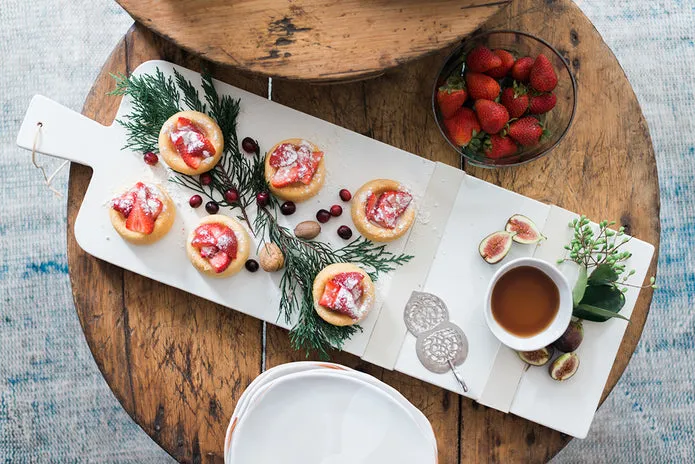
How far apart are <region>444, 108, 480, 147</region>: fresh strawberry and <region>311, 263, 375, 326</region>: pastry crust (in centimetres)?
54

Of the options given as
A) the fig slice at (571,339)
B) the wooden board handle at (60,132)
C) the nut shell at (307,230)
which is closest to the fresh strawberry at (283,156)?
the nut shell at (307,230)

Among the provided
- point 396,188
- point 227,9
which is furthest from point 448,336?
point 227,9

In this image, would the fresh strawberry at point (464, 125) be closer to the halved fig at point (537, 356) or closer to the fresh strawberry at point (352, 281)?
the fresh strawberry at point (352, 281)

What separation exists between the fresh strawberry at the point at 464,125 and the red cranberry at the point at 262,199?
645 millimetres

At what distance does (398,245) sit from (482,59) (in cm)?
65

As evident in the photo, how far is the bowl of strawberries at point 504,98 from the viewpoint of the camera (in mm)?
1979

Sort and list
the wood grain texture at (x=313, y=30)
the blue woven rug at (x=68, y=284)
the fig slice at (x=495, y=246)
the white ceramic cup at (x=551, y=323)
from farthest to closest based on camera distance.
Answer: the blue woven rug at (x=68, y=284) → the fig slice at (x=495, y=246) → the white ceramic cup at (x=551, y=323) → the wood grain texture at (x=313, y=30)

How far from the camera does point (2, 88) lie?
9.41 feet

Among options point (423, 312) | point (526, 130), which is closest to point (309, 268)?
point (423, 312)

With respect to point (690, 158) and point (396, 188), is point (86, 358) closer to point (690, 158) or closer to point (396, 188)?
point (396, 188)

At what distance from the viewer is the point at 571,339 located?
2029 millimetres

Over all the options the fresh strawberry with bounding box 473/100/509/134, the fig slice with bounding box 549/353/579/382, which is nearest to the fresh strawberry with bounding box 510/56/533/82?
the fresh strawberry with bounding box 473/100/509/134

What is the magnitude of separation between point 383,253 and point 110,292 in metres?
0.92

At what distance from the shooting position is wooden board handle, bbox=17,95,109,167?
204 cm
